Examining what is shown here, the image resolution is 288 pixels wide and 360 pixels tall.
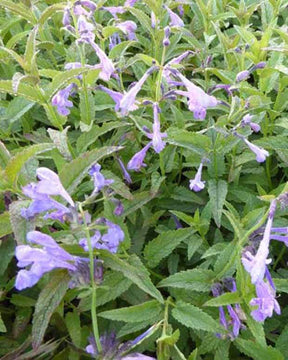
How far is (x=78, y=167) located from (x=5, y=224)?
321 millimetres

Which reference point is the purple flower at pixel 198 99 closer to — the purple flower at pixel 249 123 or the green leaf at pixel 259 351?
the purple flower at pixel 249 123

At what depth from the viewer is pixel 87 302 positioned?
5.99ft

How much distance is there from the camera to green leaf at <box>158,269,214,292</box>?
1773mm

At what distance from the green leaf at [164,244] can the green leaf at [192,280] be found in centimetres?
14

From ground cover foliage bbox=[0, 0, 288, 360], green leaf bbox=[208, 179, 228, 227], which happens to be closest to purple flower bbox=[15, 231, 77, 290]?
ground cover foliage bbox=[0, 0, 288, 360]

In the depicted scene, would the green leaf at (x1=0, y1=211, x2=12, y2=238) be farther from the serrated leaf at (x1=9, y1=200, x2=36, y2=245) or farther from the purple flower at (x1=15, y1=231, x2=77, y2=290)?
the purple flower at (x1=15, y1=231, x2=77, y2=290)

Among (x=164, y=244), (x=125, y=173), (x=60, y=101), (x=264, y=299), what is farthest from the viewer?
(x=125, y=173)

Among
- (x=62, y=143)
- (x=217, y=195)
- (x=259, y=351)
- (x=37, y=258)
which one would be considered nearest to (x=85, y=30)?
(x=62, y=143)

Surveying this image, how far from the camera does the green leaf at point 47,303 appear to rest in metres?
1.50

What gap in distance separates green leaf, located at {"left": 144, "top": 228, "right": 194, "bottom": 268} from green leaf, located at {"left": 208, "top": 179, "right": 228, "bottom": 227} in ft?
0.41

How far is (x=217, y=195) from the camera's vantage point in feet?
6.67

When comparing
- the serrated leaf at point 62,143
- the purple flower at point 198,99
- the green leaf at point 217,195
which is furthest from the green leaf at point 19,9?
the green leaf at point 217,195

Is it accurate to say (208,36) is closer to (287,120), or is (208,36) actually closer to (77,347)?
(287,120)

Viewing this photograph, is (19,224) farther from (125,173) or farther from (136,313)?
(125,173)
